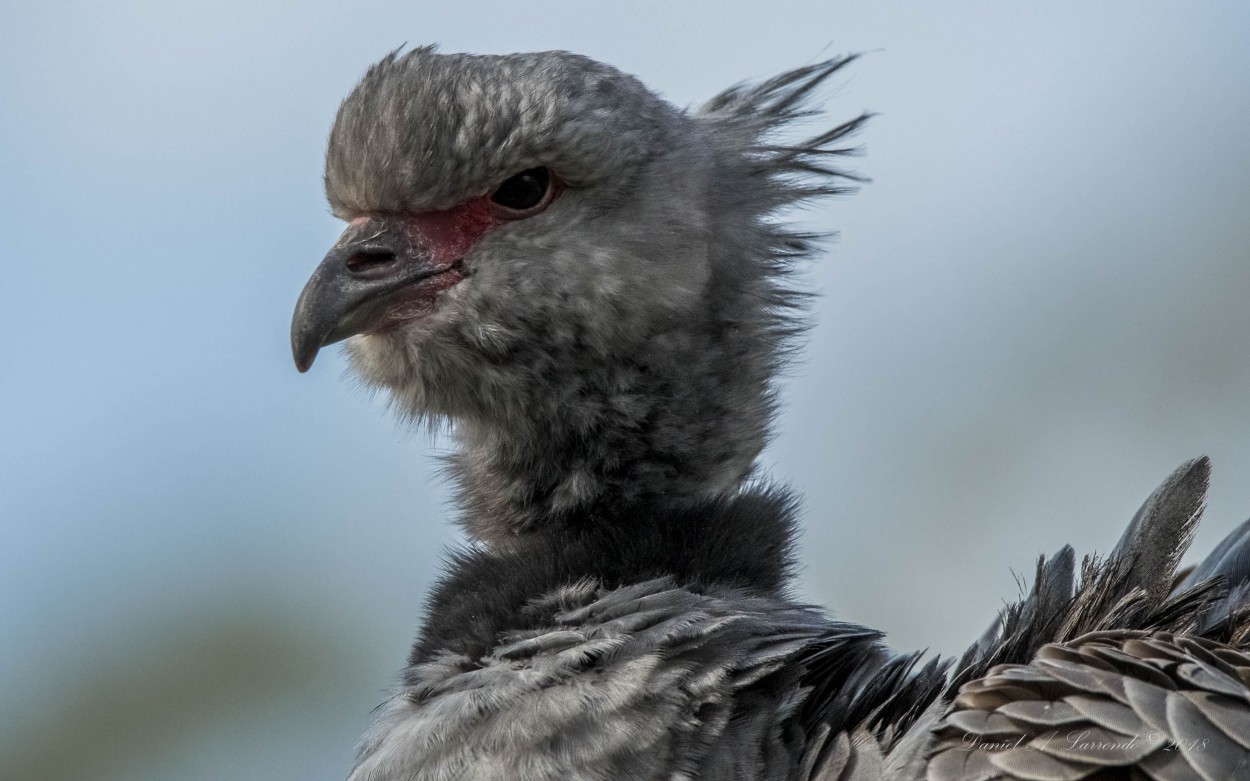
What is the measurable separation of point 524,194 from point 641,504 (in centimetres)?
61

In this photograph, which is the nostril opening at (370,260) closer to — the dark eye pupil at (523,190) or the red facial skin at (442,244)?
the red facial skin at (442,244)

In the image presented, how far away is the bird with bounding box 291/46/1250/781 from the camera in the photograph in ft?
6.56

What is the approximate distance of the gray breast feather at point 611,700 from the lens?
80.7 inches

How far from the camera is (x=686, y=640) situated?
2152 mm

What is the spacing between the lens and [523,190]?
265 cm

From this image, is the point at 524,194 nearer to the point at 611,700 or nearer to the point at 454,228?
the point at 454,228

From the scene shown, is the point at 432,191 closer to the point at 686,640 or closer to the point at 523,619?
the point at 523,619

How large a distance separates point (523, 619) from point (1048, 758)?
2.75 feet

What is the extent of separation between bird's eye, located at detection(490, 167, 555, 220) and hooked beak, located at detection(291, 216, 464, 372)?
14 cm

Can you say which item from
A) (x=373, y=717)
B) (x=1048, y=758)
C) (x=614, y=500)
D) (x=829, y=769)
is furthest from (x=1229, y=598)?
(x=373, y=717)
